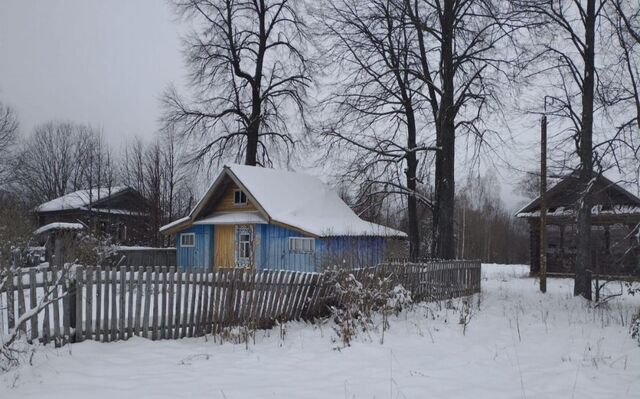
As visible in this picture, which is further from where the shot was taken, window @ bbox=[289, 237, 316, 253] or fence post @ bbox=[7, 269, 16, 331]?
window @ bbox=[289, 237, 316, 253]

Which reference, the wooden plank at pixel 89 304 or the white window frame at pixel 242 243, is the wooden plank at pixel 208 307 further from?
the white window frame at pixel 242 243

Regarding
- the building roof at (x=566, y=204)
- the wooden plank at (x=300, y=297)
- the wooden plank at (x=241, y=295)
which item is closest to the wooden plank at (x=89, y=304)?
the wooden plank at (x=241, y=295)

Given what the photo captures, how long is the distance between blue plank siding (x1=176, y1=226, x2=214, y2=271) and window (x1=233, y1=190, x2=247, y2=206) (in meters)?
1.65

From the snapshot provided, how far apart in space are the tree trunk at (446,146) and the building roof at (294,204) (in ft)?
6.82

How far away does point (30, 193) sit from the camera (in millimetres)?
53531

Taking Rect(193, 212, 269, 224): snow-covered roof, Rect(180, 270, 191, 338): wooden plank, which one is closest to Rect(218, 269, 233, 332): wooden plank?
Rect(180, 270, 191, 338): wooden plank

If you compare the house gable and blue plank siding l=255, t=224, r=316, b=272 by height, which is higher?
the house gable

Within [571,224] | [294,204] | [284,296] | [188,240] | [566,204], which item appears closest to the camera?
[284,296]

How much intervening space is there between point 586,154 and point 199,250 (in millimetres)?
15634

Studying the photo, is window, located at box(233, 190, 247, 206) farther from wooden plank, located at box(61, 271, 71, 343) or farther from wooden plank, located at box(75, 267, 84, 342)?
wooden plank, located at box(61, 271, 71, 343)

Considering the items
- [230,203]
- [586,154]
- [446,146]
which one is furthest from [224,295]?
[230,203]

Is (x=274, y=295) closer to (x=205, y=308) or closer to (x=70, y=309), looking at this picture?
(x=205, y=308)

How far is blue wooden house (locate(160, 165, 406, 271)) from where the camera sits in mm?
19089

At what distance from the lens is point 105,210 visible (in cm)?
4031
